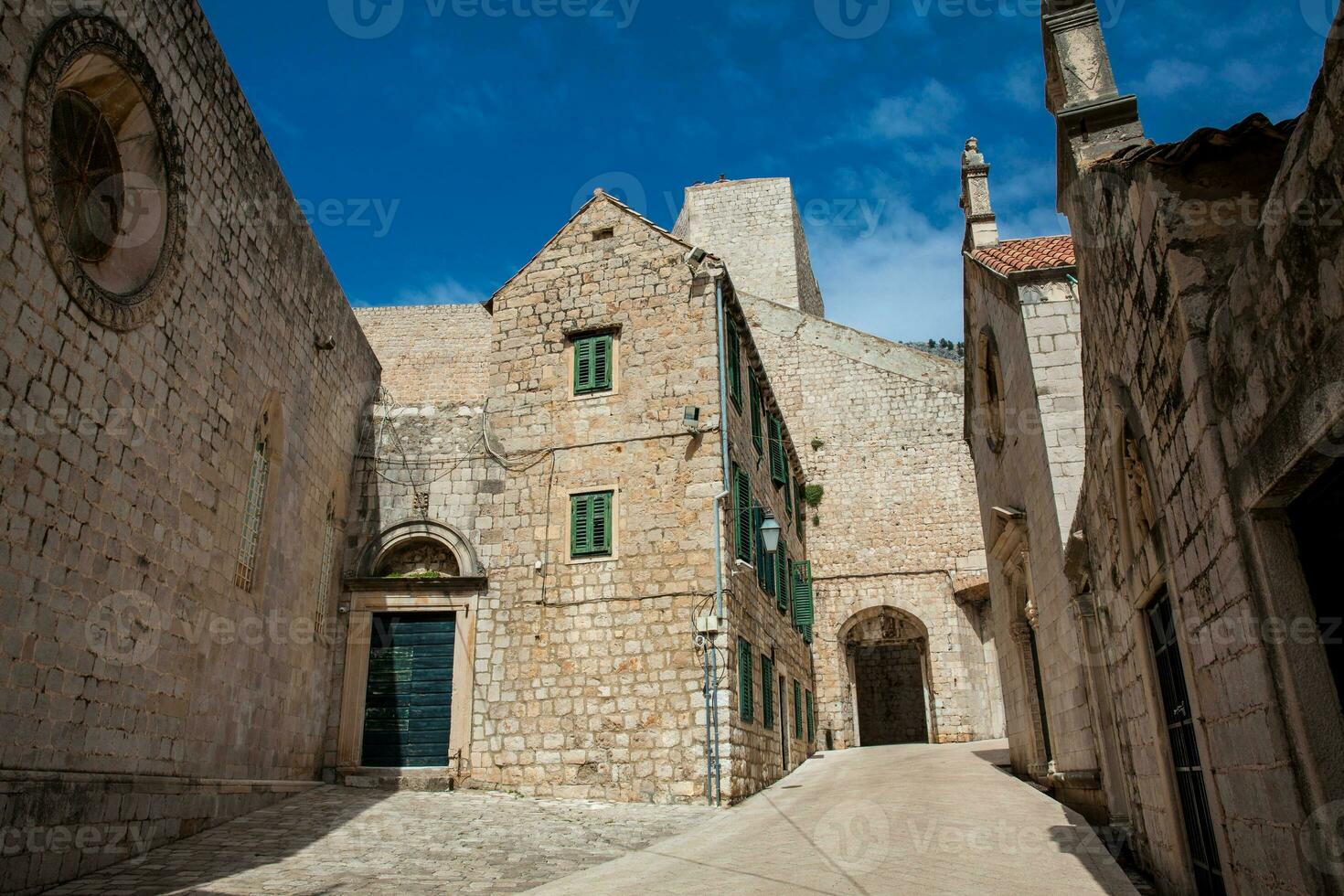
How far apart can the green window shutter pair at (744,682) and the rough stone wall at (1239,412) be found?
7107mm

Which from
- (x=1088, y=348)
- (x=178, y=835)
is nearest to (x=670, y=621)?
(x=178, y=835)

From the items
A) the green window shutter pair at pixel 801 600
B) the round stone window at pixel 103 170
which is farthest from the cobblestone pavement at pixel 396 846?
the green window shutter pair at pixel 801 600

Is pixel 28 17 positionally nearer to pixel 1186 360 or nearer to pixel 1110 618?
pixel 1186 360

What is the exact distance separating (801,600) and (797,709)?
2.28 m

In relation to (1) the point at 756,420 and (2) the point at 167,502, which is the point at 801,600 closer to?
(1) the point at 756,420

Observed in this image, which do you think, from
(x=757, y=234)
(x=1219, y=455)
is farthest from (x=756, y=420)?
(x=757, y=234)

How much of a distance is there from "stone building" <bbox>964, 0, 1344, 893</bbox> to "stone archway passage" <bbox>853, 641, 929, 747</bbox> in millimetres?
22293

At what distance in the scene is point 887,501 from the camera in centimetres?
2391

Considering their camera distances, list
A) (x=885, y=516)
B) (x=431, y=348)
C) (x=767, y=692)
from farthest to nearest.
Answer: (x=431, y=348) < (x=885, y=516) < (x=767, y=692)

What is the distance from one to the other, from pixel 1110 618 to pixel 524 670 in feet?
26.1

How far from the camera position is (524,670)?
12.6 m

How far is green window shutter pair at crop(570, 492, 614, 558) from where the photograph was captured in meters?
12.9

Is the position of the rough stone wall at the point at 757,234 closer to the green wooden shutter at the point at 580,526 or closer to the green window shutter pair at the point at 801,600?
the green window shutter pair at the point at 801,600

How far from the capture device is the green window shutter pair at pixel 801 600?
61.9ft
